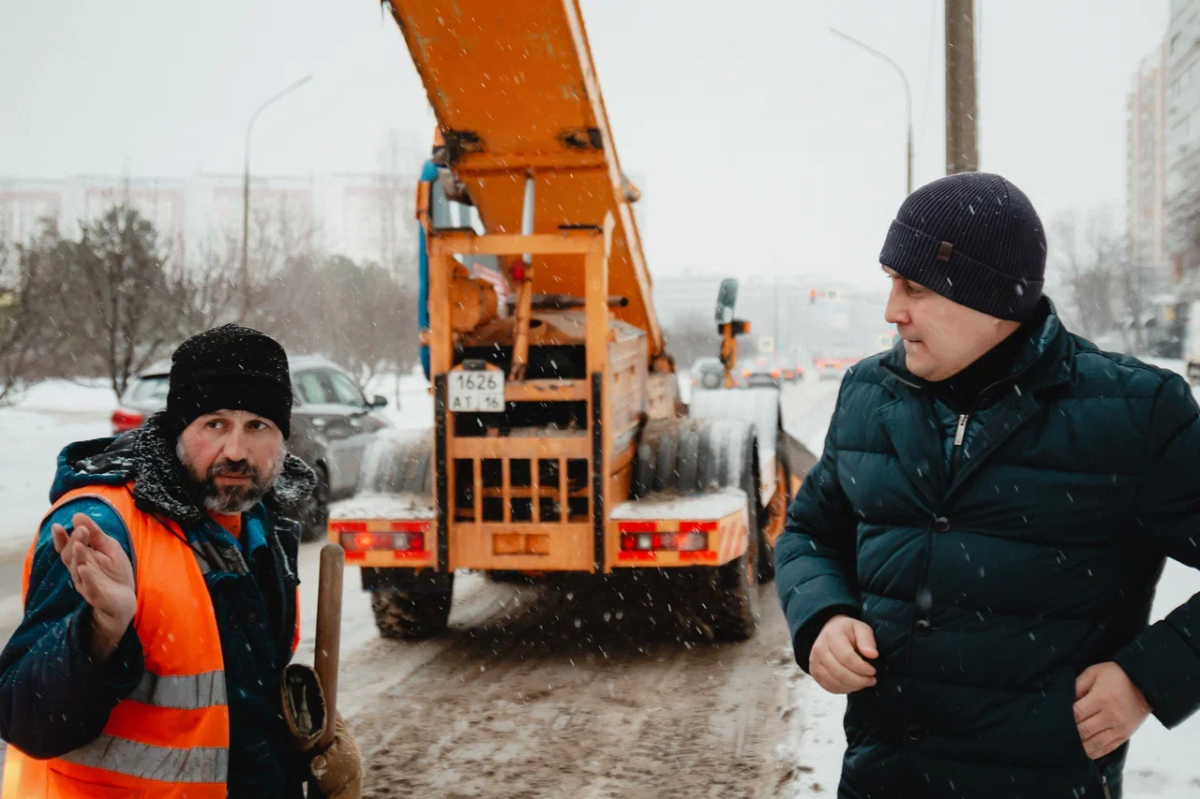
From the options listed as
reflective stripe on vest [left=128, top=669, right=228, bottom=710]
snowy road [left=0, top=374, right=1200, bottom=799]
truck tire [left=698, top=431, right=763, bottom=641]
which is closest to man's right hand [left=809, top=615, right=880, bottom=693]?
reflective stripe on vest [left=128, top=669, right=228, bottom=710]

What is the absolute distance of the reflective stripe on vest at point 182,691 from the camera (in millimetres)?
1929

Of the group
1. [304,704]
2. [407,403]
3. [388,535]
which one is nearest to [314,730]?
[304,704]

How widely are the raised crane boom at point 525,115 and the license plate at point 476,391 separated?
0.97 meters

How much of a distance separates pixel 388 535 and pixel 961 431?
4834 millimetres

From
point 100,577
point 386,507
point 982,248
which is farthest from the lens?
point 386,507

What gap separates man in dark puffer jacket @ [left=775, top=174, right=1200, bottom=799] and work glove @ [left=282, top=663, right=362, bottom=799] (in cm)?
94

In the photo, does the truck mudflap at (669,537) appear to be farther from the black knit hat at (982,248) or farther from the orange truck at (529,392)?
the black knit hat at (982,248)

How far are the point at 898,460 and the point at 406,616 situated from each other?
537 centimetres

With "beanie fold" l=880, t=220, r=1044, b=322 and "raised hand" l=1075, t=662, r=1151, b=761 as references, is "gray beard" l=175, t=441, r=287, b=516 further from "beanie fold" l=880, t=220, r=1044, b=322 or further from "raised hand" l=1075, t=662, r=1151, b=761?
"raised hand" l=1075, t=662, r=1151, b=761

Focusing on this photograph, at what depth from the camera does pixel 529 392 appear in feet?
20.7

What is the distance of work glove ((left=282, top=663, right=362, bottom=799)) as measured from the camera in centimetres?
222

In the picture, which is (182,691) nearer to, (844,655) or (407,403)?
(844,655)

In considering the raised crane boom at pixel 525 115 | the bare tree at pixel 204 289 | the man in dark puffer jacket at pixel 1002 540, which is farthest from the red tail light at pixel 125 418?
the man in dark puffer jacket at pixel 1002 540

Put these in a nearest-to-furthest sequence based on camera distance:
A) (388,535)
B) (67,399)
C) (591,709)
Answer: (591,709)
(388,535)
(67,399)
